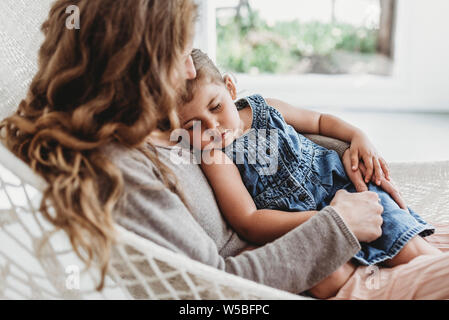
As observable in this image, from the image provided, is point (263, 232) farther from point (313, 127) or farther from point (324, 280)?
point (313, 127)

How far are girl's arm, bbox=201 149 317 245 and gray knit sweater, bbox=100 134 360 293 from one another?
0.08 ft

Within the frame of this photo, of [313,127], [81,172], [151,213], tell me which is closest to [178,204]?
[151,213]

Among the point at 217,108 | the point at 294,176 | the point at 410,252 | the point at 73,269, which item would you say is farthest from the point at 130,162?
the point at 410,252

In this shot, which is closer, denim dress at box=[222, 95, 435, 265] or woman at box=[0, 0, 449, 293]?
woman at box=[0, 0, 449, 293]

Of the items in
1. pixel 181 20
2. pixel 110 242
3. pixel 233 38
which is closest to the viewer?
pixel 110 242

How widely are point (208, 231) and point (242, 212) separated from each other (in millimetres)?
79

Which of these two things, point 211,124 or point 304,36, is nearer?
point 211,124

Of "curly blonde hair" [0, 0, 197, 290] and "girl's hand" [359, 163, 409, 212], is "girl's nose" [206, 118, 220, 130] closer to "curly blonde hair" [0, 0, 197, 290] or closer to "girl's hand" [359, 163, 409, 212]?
"curly blonde hair" [0, 0, 197, 290]

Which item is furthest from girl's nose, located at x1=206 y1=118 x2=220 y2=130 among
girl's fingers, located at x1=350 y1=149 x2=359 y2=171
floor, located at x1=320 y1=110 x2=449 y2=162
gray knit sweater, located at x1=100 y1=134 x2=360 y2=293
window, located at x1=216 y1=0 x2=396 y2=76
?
window, located at x1=216 y1=0 x2=396 y2=76

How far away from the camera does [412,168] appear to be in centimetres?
122

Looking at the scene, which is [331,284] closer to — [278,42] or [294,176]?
[294,176]

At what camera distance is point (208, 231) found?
2.80ft

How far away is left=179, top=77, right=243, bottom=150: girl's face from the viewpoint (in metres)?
0.94

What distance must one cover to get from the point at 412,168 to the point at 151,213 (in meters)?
0.82
